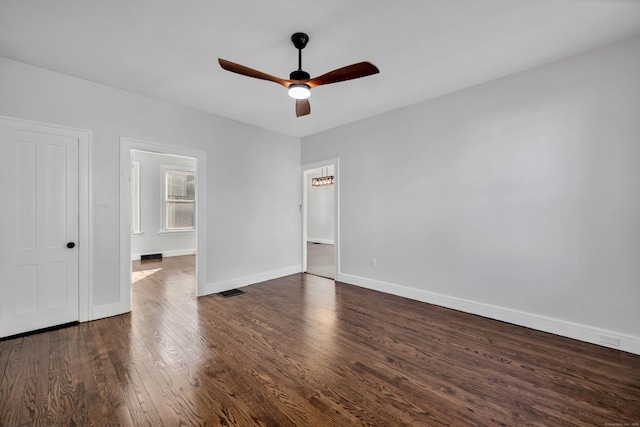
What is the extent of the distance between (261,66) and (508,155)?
292cm

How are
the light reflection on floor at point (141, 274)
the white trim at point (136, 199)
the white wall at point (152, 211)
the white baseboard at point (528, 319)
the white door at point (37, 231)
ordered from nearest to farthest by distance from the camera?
the white baseboard at point (528, 319)
the white door at point (37, 231)
the light reflection on floor at point (141, 274)
the white trim at point (136, 199)
the white wall at point (152, 211)

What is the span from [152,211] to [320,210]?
5.65 m

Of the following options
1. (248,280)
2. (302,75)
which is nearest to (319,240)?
(248,280)

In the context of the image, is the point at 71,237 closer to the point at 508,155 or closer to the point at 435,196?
the point at 435,196

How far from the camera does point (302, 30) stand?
227 centimetres

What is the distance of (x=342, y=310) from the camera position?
349 cm

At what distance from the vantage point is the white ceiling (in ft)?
6.67

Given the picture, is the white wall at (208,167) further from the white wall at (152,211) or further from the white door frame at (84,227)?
the white wall at (152,211)

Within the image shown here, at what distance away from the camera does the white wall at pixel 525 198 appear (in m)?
2.50

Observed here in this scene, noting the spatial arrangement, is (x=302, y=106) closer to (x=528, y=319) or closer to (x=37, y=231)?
(x=37, y=231)

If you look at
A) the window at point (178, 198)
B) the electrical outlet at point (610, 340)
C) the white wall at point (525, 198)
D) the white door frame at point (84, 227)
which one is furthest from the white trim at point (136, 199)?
the electrical outlet at point (610, 340)

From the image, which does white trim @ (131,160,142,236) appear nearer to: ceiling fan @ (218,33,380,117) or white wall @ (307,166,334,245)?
white wall @ (307,166,334,245)

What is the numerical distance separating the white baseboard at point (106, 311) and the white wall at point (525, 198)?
355 cm

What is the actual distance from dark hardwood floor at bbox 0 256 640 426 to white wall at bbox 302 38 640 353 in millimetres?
399
